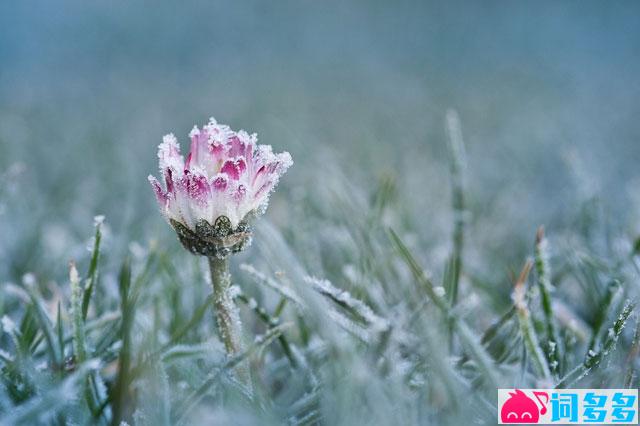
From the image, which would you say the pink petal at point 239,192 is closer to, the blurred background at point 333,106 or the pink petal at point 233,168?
the pink petal at point 233,168

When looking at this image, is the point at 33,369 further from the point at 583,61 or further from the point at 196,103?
the point at 583,61

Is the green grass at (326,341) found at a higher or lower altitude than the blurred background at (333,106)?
lower

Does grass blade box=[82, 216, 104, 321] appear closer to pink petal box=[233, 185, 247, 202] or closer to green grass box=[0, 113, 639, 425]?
green grass box=[0, 113, 639, 425]

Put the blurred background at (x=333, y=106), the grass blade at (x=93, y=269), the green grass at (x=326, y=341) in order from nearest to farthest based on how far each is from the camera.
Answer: the green grass at (x=326, y=341) → the grass blade at (x=93, y=269) → the blurred background at (x=333, y=106)

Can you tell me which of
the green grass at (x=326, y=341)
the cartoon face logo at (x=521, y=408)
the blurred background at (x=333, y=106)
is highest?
the blurred background at (x=333, y=106)

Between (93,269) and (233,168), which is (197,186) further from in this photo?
(93,269)

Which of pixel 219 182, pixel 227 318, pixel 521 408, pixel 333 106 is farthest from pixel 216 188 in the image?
pixel 333 106

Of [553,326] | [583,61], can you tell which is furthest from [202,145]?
[583,61]
